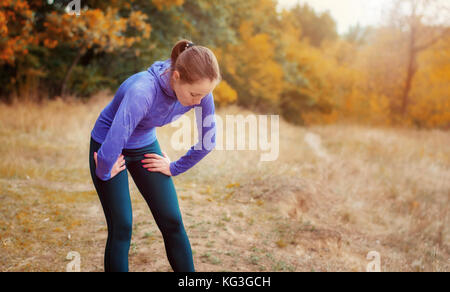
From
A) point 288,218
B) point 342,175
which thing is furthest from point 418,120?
point 288,218

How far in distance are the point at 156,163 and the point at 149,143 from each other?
0.49ft

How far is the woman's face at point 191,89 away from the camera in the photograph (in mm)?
1972

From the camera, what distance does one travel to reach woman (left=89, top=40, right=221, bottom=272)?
189 cm

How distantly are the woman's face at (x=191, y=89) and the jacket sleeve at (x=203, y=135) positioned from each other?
16cm

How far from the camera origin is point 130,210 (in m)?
2.17

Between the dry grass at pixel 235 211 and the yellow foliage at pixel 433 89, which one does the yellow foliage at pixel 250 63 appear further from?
the yellow foliage at pixel 433 89

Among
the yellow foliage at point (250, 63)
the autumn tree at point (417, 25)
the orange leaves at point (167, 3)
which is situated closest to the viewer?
the orange leaves at point (167, 3)

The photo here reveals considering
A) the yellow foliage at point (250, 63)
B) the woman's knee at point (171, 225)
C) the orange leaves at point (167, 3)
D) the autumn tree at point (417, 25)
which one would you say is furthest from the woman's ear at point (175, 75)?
the autumn tree at point (417, 25)

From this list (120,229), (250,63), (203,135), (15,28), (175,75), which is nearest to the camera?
(175,75)

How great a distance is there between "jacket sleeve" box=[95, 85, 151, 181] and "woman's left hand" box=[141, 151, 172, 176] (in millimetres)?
339

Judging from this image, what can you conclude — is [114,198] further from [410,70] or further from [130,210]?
[410,70]

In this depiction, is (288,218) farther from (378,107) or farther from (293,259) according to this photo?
(378,107)

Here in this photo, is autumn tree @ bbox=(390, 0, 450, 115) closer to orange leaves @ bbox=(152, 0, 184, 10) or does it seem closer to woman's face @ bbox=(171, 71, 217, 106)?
orange leaves @ bbox=(152, 0, 184, 10)

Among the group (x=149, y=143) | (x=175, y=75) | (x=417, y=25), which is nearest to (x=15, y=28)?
(x=149, y=143)
